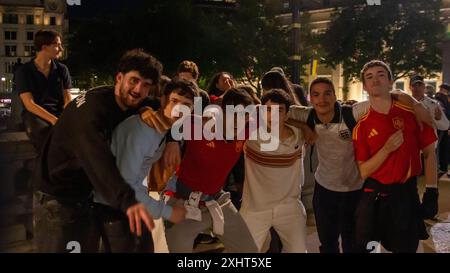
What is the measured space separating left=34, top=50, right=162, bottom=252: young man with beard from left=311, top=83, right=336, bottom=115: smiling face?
1.46m

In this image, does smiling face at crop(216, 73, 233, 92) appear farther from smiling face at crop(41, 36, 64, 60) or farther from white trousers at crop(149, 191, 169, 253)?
white trousers at crop(149, 191, 169, 253)

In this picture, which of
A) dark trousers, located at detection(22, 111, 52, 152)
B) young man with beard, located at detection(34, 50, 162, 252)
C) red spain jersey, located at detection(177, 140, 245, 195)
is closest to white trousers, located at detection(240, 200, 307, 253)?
red spain jersey, located at detection(177, 140, 245, 195)

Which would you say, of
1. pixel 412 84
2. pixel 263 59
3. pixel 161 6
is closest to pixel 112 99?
pixel 412 84

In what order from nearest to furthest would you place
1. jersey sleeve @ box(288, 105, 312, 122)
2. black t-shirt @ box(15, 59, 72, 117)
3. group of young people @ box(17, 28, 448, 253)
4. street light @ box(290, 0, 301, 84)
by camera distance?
group of young people @ box(17, 28, 448, 253) < jersey sleeve @ box(288, 105, 312, 122) < black t-shirt @ box(15, 59, 72, 117) < street light @ box(290, 0, 301, 84)

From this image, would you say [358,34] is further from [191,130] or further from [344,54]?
[191,130]

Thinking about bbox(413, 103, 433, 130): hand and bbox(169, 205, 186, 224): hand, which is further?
bbox(413, 103, 433, 130): hand

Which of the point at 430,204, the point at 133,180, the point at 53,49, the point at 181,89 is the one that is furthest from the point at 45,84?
the point at 430,204

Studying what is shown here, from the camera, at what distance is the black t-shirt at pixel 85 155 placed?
255cm

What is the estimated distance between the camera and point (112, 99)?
2777 mm

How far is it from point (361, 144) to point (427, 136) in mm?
436

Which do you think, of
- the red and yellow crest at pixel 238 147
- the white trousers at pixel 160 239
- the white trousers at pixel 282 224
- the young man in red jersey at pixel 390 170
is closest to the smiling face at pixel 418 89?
the young man in red jersey at pixel 390 170

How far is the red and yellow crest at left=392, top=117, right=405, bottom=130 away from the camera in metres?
3.43

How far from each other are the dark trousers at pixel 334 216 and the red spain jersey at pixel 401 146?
517 millimetres
